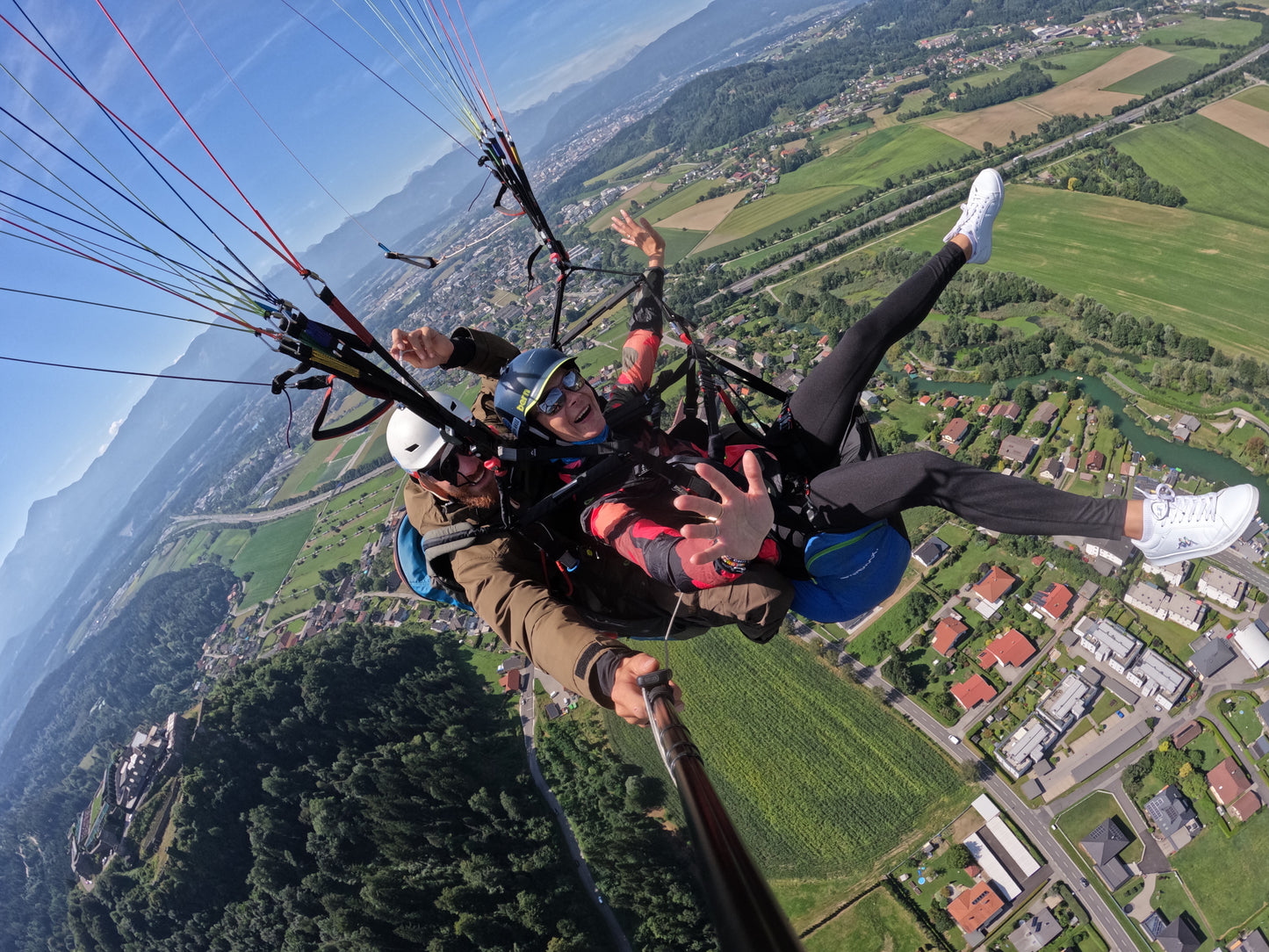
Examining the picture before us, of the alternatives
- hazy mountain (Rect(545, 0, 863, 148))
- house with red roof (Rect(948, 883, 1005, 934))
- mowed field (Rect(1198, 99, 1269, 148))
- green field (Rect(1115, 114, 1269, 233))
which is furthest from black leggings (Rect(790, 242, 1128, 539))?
hazy mountain (Rect(545, 0, 863, 148))

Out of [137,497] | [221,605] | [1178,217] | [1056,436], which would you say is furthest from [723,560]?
[137,497]

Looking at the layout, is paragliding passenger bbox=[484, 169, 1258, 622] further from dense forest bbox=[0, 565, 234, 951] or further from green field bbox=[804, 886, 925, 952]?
dense forest bbox=[0, 565, 234, 951]

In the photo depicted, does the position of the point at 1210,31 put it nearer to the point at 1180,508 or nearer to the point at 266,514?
the point at 1180,508

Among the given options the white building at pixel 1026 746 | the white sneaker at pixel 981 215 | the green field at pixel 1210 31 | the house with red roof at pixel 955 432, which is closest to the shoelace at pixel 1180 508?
the white sneaker at pixel 981 215

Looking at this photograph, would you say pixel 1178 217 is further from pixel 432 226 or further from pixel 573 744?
pixel 432 226

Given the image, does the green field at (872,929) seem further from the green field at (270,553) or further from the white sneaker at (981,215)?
the green field at (270,553)
